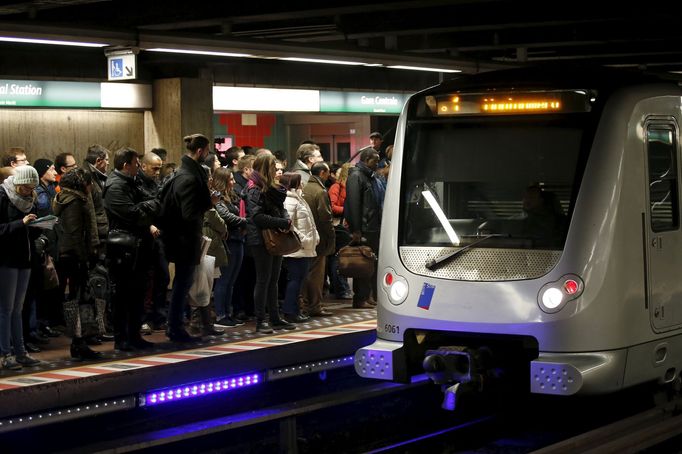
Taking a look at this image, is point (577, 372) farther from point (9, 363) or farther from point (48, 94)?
point (48, 94)

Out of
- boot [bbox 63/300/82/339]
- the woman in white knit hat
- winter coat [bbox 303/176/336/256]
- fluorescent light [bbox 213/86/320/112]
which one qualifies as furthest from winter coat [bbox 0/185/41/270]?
fluorescent light [bbox 213/86/320/112]

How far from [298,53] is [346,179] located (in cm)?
179

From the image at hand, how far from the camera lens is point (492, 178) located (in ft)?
28.3

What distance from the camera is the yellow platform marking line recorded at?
355 inches

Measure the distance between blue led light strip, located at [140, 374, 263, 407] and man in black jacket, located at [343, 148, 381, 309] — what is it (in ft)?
12.6

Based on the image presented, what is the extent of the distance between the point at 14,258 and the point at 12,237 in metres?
0.17

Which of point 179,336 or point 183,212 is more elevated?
point 183,212

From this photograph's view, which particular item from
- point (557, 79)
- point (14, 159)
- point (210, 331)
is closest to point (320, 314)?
point (210, 331)

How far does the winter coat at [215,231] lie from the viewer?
11.7 metres

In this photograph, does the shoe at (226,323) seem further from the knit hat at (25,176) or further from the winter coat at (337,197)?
the knit hat at (25,176)

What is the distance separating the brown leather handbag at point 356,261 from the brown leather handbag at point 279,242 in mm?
1441

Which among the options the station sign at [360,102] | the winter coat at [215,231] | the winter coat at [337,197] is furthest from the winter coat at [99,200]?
the station sign at [360,102]

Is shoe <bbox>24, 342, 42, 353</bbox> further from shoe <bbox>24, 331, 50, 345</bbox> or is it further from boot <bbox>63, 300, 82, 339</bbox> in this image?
boot <bbox>63, 300, 82, 339</bbox>

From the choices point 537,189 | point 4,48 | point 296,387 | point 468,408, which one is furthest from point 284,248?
point 4,48
